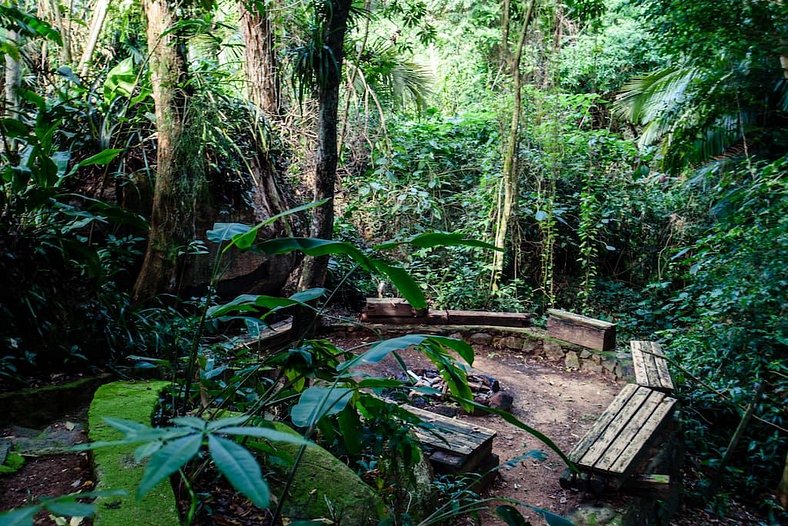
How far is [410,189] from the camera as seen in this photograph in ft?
24.5

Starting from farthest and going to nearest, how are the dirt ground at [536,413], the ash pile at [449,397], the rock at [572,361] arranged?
the rock at [572,361], the ash pile at [449,397], the dirt ground at [536,413]

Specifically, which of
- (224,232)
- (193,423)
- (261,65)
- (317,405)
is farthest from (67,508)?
(261,65)

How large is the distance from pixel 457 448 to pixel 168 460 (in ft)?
9.88

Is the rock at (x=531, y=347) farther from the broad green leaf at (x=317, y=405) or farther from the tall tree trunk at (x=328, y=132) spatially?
the broad green leaf at (x=317, y=405)

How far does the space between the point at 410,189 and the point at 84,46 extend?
13.1ft

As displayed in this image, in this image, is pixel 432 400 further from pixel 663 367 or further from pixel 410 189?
pixel 410 189

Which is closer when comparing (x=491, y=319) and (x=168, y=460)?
(x=168, y=460)

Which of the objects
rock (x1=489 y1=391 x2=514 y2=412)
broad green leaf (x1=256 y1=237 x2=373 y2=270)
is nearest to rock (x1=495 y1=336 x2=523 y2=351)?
rock (x1=489 y1=391 x2=514 y2=412)

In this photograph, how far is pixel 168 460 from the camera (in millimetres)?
645

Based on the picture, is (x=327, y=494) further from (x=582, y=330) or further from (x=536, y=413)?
(x=582, y=330)

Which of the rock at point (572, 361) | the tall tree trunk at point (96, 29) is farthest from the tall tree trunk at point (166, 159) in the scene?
the rock at point (572, 361)

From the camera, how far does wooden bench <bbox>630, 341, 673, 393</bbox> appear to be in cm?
462

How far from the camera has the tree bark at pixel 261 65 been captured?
6.36 metres

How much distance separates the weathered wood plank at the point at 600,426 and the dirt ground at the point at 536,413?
0.28 m
